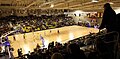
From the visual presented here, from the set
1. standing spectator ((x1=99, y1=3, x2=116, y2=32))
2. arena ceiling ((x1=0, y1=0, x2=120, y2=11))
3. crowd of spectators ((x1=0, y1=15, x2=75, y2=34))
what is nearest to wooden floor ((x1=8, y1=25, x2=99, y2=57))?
crowd of spectators ((x1=0, y1=15, x2=75, y2=34))

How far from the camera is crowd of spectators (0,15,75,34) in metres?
26.4

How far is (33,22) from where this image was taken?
3122cm

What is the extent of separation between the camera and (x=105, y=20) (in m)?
4.34

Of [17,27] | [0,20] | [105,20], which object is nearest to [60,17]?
[17,27]

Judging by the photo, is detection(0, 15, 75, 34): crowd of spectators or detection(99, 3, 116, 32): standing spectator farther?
detection(0, 15, 75, 34): crowd of spectators

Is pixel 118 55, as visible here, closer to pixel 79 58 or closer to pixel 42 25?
pixel 79 58

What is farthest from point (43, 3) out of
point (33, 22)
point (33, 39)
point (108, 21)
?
point (33, 22)

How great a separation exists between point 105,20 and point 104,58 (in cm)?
95

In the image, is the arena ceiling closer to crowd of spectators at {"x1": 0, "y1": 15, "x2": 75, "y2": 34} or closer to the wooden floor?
the wooden floor

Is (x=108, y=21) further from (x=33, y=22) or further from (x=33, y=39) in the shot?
(x=33, y=22)

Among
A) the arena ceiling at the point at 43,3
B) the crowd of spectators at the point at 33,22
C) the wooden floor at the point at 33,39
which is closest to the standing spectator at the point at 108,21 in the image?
the arena ceiling at the point at 43,3

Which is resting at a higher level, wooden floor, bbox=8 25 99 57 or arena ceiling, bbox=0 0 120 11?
arena ceiling, bbox=0 0 120 11

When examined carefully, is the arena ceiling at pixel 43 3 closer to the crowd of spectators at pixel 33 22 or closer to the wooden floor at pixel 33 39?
the wooden floor at pixel 33 39

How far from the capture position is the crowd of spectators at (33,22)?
2637 centimetres
